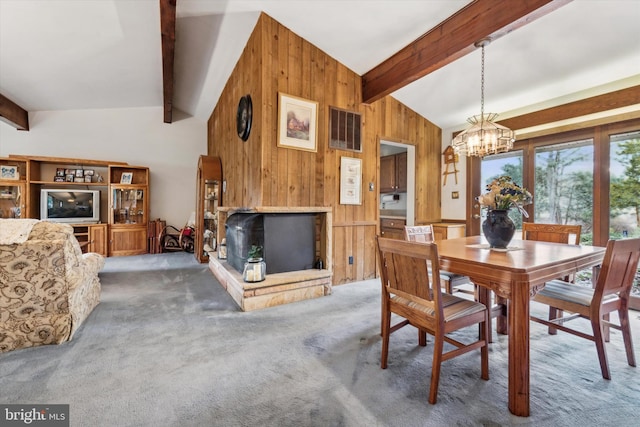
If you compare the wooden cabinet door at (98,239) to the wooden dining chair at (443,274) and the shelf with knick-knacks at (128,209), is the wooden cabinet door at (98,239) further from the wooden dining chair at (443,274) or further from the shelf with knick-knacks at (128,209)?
the wooden dining chair at (443,274)

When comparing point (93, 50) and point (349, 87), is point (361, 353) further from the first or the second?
point (93, 50)

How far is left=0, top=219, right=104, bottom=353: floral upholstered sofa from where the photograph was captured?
6.58ft

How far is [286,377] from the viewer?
5.74 ft

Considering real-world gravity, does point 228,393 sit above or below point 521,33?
below

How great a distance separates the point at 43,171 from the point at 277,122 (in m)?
5.74

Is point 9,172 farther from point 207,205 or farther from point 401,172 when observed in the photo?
point 401,172

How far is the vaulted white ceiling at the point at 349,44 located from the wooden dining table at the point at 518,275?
2.11 meters

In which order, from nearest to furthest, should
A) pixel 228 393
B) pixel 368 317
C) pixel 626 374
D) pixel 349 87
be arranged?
pixel 228 393
pixel 626 374
pixel 368 317
pixel 349 87

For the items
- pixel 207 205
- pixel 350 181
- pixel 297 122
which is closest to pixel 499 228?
pixel 350 181

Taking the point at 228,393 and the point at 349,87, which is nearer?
the point at 228,393

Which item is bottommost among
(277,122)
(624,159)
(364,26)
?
(624,159)

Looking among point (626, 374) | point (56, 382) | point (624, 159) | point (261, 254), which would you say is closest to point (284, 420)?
point (56, 382)

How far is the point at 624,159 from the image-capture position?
307 cm

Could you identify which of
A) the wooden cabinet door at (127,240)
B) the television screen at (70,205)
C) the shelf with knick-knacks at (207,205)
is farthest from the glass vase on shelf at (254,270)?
the television screen at (70,205)
